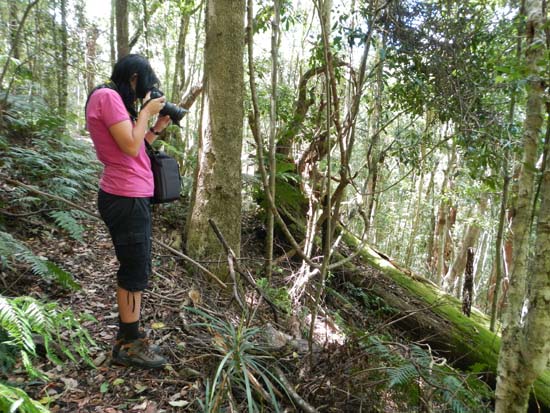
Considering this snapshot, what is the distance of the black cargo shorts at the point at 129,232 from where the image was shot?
2.30m

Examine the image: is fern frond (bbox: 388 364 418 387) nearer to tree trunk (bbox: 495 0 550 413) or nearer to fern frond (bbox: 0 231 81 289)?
tree trunk (bbox: 495 0 550 413)

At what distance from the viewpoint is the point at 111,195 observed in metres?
2.30

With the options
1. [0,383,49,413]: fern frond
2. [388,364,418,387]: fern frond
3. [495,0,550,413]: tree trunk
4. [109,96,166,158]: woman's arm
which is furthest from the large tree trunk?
[0,383,49,413]: fern frond

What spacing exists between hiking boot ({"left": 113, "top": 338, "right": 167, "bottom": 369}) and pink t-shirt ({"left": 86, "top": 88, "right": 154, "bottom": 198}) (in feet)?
3.22

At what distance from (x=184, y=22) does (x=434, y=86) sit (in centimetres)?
620

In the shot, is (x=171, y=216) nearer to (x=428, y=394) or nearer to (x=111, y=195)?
(x=111, y=195)

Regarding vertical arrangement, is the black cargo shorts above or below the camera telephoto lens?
below

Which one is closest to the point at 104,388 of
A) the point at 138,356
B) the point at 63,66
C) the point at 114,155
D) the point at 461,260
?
the point at 138,356

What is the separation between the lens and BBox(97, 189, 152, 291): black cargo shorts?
2.30 metres

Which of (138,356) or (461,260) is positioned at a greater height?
(138,356)

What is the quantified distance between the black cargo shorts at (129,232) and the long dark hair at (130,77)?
2.01ft

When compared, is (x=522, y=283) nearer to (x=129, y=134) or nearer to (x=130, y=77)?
(x=129, y=134)

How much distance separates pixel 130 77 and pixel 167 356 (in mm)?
1887

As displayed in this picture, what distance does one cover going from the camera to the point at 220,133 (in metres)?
3.63
